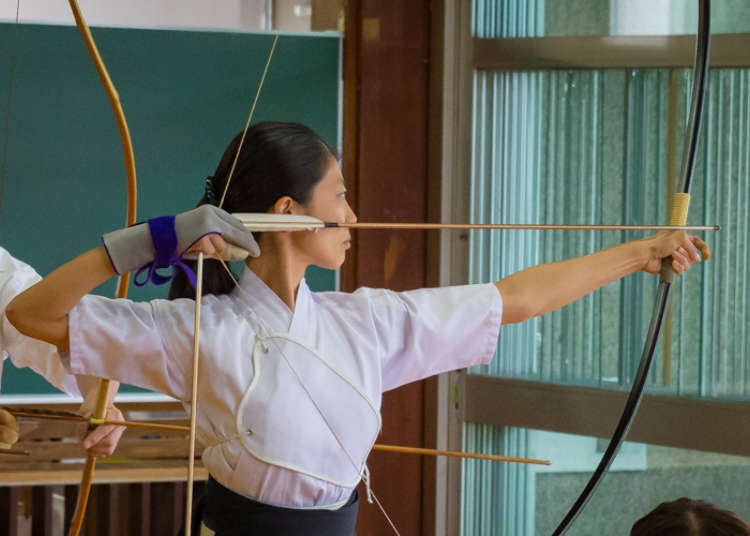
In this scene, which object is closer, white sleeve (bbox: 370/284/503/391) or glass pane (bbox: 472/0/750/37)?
white sleeve (bbox: 370/284/503/391)

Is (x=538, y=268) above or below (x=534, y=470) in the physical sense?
above

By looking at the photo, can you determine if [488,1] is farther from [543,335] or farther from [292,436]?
[292,436]

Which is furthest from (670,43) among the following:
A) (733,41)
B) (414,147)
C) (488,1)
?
(414,147)

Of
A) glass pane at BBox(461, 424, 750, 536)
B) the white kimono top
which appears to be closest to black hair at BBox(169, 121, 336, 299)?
the white kimono top

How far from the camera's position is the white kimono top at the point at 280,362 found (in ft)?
3.31

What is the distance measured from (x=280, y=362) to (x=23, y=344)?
0.61 metres

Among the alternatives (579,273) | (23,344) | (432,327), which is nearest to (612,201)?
(579,273)

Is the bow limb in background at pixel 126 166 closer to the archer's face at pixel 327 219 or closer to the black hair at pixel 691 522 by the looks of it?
the archer's face at pixel 327 219

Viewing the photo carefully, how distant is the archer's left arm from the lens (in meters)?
1.12

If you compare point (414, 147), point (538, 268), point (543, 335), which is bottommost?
point (543, 335)

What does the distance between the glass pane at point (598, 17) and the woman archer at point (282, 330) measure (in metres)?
0.80

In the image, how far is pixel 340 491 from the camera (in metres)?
1.06

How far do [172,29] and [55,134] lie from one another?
1.20ft

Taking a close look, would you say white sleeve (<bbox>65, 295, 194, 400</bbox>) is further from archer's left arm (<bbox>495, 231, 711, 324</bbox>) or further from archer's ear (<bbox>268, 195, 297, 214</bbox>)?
archer's left arm (<bbox>495, 231, 711, 324</bbox>)
